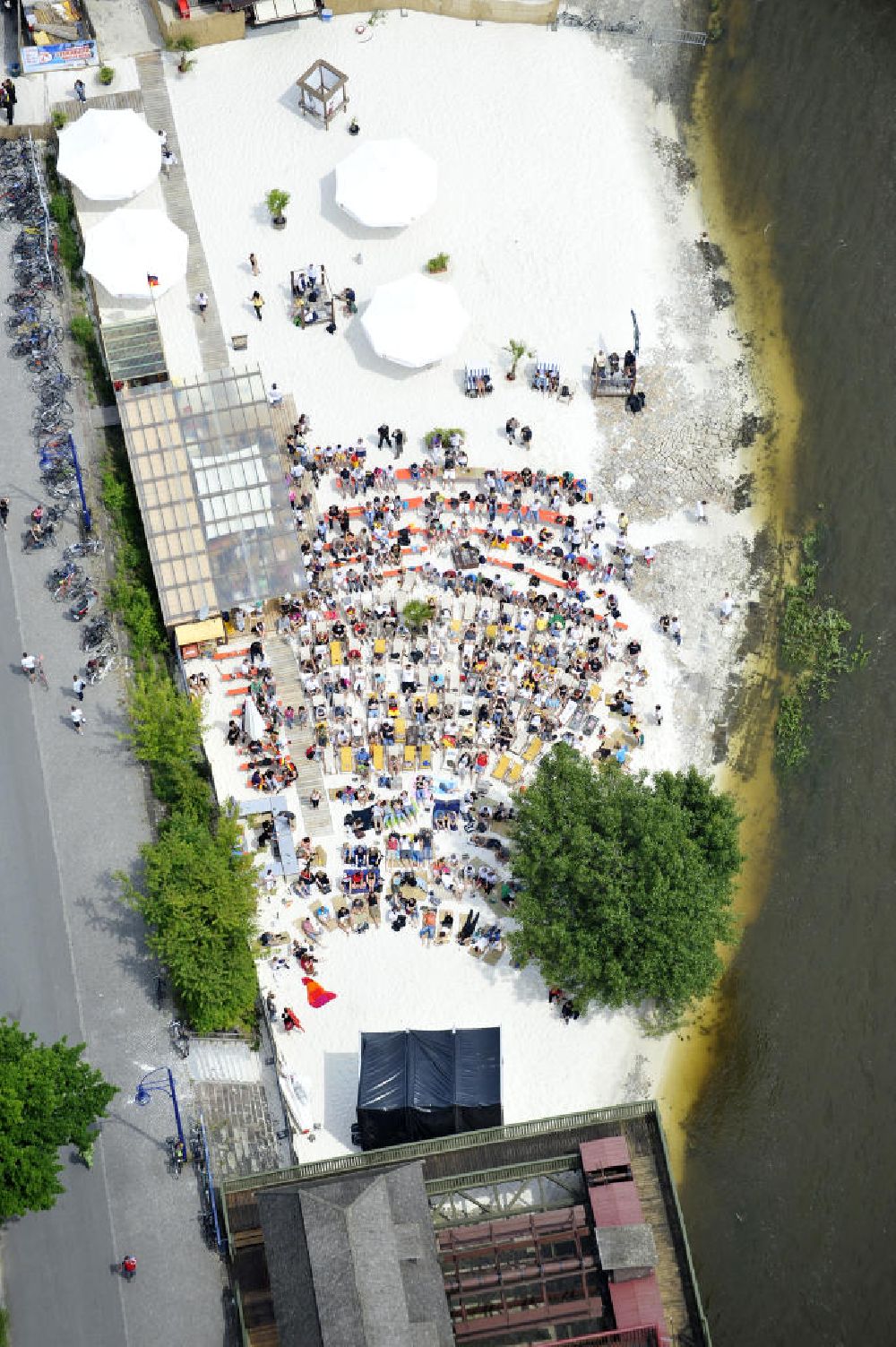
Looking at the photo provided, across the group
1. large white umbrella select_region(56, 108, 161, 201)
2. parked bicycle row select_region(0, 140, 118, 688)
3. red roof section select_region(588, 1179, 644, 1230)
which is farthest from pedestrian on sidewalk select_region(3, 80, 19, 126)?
red roof section select_region(588, 1179, 644, 1230)

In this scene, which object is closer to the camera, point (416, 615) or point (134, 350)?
point (416, 615)

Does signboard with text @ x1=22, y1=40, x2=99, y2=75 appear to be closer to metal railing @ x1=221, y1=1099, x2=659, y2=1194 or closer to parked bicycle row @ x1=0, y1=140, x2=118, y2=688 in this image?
parked bicycle row @ x1=0, y1=140, x2=118, y2=688

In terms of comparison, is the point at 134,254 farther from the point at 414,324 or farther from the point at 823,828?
the point at 823,828

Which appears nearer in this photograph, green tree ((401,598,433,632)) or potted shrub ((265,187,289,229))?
green tree ((401,598,433,632))

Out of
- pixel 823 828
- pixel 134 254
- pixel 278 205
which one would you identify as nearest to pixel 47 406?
pixel 134 254

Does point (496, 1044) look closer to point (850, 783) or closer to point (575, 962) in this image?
point (575, 962)

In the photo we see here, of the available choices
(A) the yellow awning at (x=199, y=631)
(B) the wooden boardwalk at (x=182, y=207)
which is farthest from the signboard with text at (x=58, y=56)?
(A) the yellow awning at (x=199, y=631)
